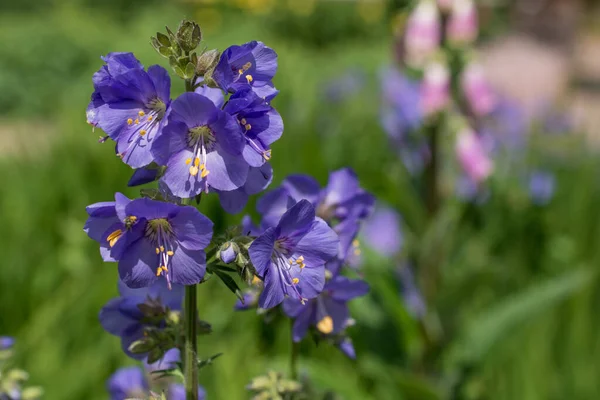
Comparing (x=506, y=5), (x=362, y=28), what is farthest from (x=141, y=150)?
(x=506, y=5)

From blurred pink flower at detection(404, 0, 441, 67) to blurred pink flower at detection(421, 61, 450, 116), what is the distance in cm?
5

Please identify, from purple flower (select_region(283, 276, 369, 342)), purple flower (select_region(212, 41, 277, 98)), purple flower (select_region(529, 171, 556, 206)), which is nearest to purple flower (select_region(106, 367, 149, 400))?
purple flower (select_region(283, 276, 369, 342))

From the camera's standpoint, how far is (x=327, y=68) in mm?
8141

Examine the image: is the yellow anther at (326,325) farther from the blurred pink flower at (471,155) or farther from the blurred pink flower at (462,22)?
the blurred pink flower at (462,22)

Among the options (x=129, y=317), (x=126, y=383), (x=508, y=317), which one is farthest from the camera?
(x=508, y=317)

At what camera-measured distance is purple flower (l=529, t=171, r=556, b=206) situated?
329cm

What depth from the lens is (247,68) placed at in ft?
2.53

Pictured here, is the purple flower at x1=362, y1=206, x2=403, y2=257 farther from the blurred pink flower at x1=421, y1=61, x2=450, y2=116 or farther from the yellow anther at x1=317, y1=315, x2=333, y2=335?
the yellow anther at x1=317, y1=315, x2=333, y2=335

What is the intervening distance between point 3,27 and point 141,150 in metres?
9.75

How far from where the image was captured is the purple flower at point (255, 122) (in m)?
0.74

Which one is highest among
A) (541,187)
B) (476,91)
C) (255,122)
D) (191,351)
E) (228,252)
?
(255,122)

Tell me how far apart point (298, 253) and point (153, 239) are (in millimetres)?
168

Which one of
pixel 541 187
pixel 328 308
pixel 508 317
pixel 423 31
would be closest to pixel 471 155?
pixel 423 31

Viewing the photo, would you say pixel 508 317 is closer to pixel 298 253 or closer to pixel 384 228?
pixel 384 228
